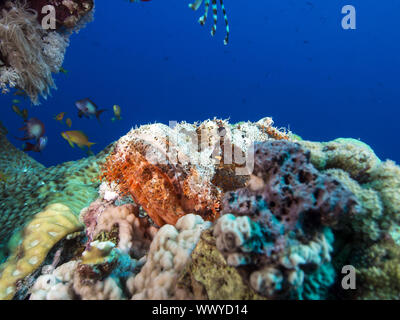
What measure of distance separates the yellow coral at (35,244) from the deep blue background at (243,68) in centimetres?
8640

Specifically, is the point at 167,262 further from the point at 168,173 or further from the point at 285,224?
the point at 285,224

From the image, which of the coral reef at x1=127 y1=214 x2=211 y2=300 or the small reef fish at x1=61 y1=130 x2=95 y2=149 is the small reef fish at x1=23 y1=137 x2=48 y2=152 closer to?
the small reef fish at x1=61 y1=130 x2=95 y2=149

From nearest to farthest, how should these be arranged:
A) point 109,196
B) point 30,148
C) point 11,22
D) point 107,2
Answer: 1. point 109,196
2. point 11,22
3. point 30,148
4. point 107,2

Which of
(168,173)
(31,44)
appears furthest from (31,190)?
(168,173)

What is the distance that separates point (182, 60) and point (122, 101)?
33.9 metres

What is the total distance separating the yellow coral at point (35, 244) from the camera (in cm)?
288

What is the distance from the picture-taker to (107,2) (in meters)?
95.2

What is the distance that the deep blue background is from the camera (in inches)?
3445

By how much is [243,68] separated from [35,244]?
111375 millimetres

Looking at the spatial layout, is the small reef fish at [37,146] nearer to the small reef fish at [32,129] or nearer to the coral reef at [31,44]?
the small reef fish at [32,129]

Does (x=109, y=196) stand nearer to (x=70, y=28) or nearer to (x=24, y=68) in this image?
(x=24, y=68)

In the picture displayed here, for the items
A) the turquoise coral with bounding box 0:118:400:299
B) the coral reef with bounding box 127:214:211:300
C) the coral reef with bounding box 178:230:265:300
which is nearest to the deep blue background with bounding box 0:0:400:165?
the turquoise coral with bounding box 0:118:400:299

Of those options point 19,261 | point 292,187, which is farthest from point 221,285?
point 19,261

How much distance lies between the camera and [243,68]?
10312 cm
